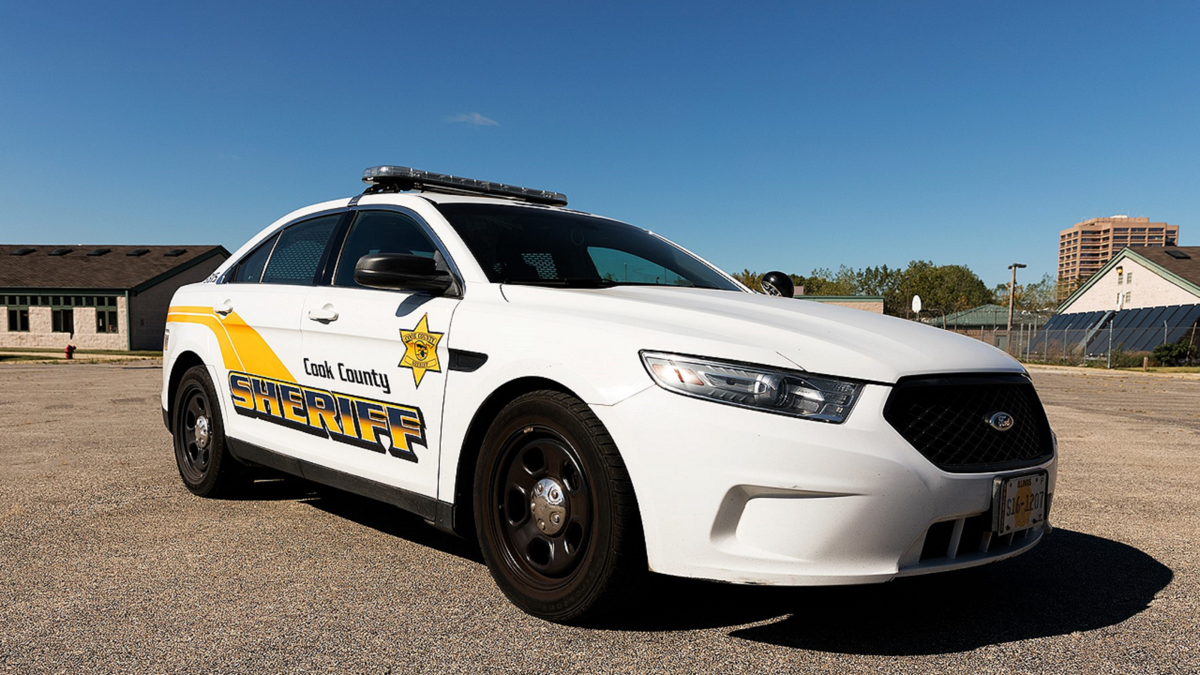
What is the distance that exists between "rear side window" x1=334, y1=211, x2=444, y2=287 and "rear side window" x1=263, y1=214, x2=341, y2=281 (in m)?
0.23

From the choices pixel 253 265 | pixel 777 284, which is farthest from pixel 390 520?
pixel 777 284

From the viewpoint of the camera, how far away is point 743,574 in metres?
2.53

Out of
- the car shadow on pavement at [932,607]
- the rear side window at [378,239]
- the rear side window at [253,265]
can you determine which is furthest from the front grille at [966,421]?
the rear side window at [253,265]

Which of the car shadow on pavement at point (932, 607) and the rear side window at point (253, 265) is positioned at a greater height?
the rear side window at point (253, 265)

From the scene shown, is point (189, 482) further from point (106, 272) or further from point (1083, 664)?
point (106, 272)

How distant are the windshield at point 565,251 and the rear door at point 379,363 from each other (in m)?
0.21

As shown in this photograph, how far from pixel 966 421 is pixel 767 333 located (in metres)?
0.70

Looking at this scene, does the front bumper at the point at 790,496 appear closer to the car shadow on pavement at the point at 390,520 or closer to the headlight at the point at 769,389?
the headlight at the point at 769,389

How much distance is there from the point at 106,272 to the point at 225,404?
42.6 meters

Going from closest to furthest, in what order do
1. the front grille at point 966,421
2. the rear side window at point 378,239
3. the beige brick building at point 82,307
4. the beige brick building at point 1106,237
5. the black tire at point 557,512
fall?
the front grille at point 966,421, the black tire at point 557,512, the rear side window at point 378,239, the beige brick building at point 82,307, the beige brick building at point 1106,237

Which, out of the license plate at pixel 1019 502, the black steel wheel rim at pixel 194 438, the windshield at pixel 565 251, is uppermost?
the windshield at pixel 565 251

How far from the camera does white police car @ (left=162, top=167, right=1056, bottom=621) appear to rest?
2502 millimetres

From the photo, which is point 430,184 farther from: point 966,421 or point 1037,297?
point 1037,297

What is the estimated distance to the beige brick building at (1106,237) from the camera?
17388 centimetres
